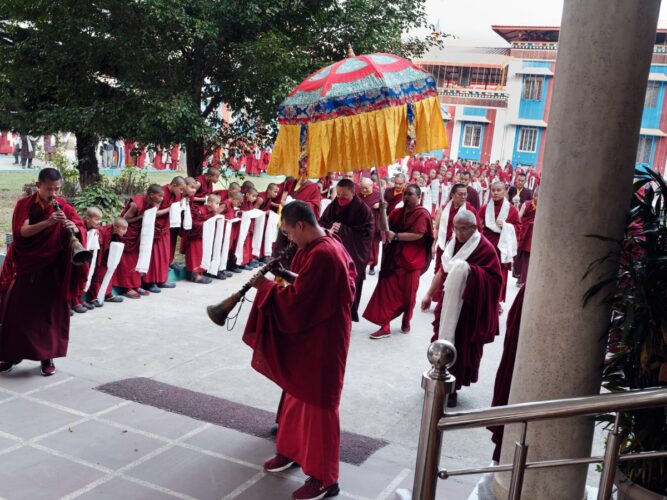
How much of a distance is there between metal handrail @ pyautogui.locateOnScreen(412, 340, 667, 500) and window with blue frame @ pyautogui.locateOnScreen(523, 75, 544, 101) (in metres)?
34.7

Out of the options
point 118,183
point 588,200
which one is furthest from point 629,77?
point 118,183

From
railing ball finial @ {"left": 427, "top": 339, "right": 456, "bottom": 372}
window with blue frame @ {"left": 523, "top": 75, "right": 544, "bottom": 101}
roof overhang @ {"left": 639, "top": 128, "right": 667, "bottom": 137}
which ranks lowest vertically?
railing ball finial @ {"left": 427, "top": 339, "right": 456, "bottom": 372}

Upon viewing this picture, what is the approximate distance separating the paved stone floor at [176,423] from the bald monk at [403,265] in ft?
1.21

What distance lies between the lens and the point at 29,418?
504cm

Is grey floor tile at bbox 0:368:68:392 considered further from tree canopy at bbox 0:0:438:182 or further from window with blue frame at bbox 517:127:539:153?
window with blue frame at bbox 517:127:539:153

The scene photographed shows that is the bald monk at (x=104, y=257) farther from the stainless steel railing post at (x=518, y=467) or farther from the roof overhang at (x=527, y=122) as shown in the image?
the roof overhang at (x=527, y=122)

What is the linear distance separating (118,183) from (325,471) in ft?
36.6

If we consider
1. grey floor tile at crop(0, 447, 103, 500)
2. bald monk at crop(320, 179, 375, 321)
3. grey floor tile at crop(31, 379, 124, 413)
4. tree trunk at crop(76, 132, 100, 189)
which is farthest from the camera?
tree trunk at crop(76, 132, 100, 189)

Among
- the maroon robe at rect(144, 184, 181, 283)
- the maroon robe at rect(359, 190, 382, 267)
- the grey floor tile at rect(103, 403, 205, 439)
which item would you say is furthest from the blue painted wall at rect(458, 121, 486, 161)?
the grey floor tile at rect(103, 403, 205, 439)

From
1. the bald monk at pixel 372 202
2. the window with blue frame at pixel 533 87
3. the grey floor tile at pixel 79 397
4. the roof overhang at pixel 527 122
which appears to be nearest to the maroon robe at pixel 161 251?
the bald monk at pixel 372 202

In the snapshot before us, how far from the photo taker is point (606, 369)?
3.35m

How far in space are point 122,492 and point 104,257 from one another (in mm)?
4808

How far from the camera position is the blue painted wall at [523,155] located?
35.9 meters

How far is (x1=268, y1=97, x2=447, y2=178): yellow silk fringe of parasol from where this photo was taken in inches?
219
